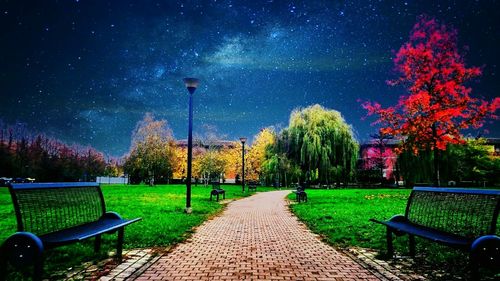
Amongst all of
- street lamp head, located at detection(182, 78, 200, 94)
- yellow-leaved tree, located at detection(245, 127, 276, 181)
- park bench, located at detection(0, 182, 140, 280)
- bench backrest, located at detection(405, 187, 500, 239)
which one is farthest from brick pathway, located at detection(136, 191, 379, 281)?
yellow-leaved tree, located at detection(245, 127, 276, 181)

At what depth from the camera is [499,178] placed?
48562 mm

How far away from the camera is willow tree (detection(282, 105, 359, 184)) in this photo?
97.2 feet

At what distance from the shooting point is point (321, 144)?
30.1m

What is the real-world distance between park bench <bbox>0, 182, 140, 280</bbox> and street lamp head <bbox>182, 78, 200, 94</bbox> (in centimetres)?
674

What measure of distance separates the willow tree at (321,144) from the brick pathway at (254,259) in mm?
21879

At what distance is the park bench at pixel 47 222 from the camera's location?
3.54 meters

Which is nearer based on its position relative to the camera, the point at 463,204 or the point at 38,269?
the point at 38,269

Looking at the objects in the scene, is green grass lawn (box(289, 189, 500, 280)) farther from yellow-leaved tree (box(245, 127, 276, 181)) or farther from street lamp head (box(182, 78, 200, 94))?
yellow-leaved tree (box(245, 127, 276, 181))

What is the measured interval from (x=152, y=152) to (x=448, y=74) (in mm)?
33984

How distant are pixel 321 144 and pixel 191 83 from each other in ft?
65.3

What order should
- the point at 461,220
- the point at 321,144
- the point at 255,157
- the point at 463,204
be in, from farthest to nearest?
the point at 255,157 → the point at 321,144 → the point at 461,220 → the point at 463,204

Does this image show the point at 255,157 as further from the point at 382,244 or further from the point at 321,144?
the point at 382,244

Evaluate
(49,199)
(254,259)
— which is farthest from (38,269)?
(254,259)

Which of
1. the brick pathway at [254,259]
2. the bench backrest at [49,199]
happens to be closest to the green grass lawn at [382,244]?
the brick pathway at [254,259]
